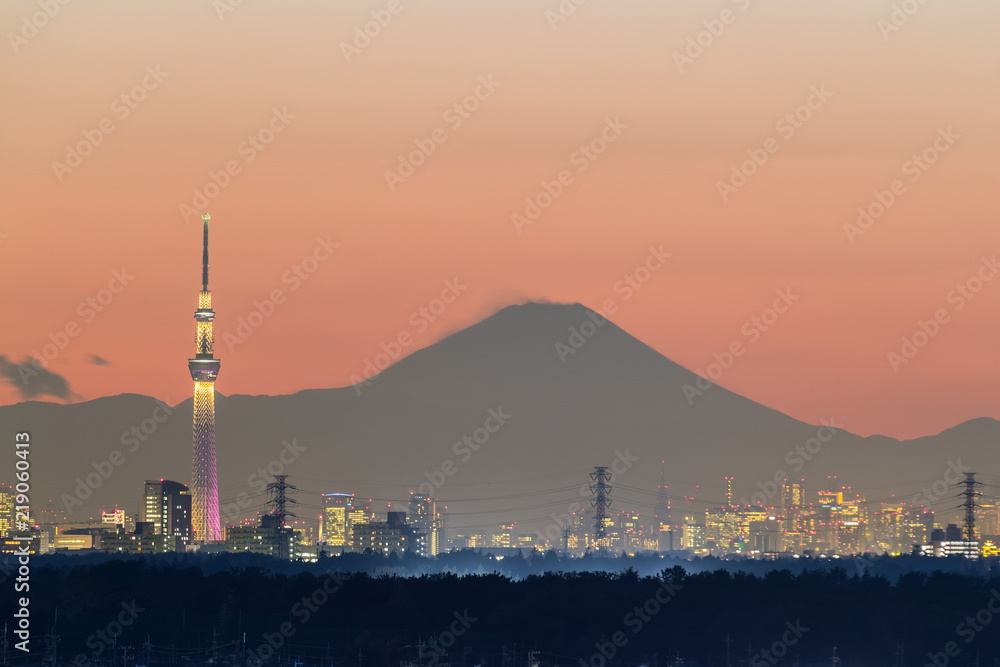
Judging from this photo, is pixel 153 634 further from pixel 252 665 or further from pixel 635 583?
pixel 635 583

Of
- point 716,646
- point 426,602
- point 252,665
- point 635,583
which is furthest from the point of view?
point 635,583

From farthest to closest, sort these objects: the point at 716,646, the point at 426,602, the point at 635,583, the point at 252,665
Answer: the point at 635,583, the point at 426,602, the point at 716,646, the point at 252,665

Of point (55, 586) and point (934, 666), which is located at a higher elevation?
point (55, 586)

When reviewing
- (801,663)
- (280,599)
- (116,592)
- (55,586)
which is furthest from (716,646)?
(55,586)

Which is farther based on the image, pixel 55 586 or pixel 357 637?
pixel 55 586

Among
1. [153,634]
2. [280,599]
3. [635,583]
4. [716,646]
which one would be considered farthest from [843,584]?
[153,634]

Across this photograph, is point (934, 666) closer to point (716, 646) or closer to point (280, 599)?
point (716, 646)
